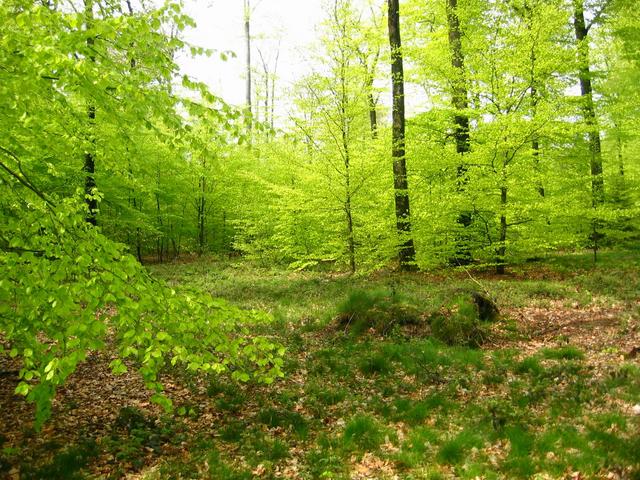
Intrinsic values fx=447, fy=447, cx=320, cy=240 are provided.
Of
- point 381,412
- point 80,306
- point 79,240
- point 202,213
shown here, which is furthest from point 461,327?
point 202,213

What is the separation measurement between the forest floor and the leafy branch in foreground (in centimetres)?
205

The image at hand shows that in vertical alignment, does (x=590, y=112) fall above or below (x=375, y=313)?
above

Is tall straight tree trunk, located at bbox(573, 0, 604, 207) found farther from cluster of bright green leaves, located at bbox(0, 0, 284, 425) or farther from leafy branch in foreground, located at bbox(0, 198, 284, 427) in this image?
leafy branch in foreground, located at bbox(0, 198, 284, 427)

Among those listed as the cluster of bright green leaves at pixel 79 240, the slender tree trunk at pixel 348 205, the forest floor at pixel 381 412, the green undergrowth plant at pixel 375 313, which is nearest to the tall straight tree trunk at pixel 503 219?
the forest floor at pixel 381 412

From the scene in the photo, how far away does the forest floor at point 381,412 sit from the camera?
5.20 m

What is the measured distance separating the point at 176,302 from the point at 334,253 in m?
12.5

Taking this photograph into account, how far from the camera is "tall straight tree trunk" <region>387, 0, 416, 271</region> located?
1479cm

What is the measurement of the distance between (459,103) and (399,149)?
2.86 metres

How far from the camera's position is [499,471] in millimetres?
4887

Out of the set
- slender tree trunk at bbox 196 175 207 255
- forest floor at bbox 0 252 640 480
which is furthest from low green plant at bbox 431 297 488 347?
slender tree trunk at bbox 196 175 207 255

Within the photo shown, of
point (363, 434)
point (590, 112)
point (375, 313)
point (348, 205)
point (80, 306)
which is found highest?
point (590, 112)

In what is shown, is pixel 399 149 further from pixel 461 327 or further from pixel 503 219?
pixel 461 327

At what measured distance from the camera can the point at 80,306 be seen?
379cm

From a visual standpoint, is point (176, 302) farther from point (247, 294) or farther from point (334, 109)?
point (334, 109)
